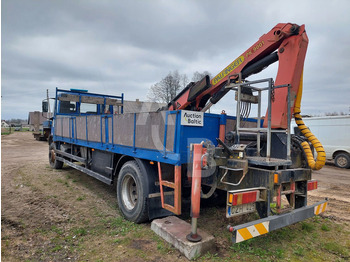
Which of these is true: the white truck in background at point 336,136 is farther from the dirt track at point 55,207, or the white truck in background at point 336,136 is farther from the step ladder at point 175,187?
the step ladder at point 175,187

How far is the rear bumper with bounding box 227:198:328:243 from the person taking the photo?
2861 mm

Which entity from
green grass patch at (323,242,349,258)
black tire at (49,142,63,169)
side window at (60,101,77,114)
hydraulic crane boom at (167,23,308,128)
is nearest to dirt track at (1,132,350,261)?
black tire at (49,142,63,169)

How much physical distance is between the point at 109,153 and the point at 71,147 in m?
2.96

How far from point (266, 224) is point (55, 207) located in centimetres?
416

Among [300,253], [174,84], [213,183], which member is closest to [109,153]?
[213,183]

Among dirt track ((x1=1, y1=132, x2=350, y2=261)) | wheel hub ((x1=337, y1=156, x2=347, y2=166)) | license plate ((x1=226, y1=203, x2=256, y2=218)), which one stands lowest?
dirt track ((x1=1, y1=132, x2=350, y2=261))

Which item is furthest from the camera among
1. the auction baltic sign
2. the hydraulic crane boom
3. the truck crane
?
the hydraulic crane boom

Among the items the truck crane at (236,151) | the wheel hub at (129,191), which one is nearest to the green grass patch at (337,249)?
the truck crane at (236,151)

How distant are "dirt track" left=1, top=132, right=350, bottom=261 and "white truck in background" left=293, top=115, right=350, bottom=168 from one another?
3.04 meters

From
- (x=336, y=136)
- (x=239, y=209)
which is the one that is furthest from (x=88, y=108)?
(x=336, y=136)

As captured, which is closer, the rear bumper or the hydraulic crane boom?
the rear bumper

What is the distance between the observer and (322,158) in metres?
3.43

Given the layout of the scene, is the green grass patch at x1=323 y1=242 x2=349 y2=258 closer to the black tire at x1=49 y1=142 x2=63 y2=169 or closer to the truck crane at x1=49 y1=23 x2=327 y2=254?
the truck crane at x1=49 y1=23 x2=327 y2=254

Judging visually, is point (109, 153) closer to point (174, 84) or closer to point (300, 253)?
point (300, 253)
